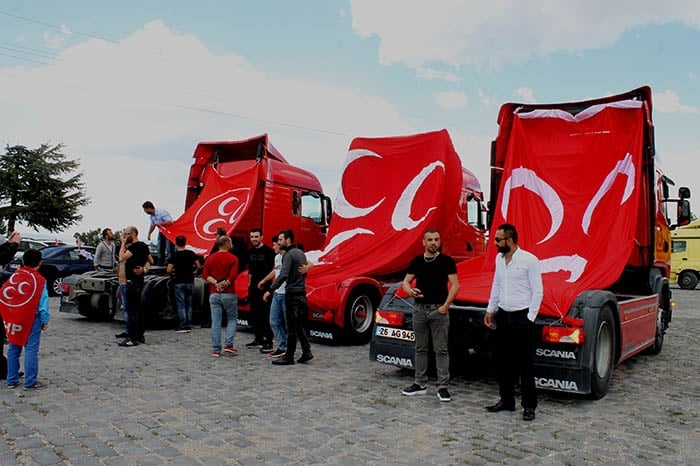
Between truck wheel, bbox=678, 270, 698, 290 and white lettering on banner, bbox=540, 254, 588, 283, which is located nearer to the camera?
white lettering on banner, bbox=540, 254, 588, 283

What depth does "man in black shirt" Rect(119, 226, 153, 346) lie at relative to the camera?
8750 millimetres

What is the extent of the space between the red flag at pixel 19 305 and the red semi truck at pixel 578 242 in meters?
3.65

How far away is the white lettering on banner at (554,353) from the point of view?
5.49 meters

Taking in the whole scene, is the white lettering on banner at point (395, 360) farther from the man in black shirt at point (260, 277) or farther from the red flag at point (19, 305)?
the red flag at point (19, 305)

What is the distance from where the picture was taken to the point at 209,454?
4184mm

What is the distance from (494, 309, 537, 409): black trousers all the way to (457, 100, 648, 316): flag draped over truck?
1228 millimetres

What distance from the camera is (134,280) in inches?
347

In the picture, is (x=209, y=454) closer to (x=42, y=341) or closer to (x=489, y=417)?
(x=489, y=417)

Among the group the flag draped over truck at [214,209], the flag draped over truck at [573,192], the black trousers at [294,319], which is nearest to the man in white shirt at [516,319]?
the flag draped over truck at [573,192]

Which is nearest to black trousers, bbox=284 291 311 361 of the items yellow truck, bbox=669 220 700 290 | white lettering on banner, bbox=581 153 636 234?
white lettering on banner, bbox=581 153 636 234

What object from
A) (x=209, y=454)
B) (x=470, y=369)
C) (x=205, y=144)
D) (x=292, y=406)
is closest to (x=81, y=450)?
(x=209, y=454)

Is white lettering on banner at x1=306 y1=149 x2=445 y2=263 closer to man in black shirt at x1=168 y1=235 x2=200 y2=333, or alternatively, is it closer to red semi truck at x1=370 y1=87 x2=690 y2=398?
red semi truck at x1=370 y1=87 x2=690 y2=398

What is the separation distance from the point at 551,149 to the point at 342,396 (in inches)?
184

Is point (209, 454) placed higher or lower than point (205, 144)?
lower
